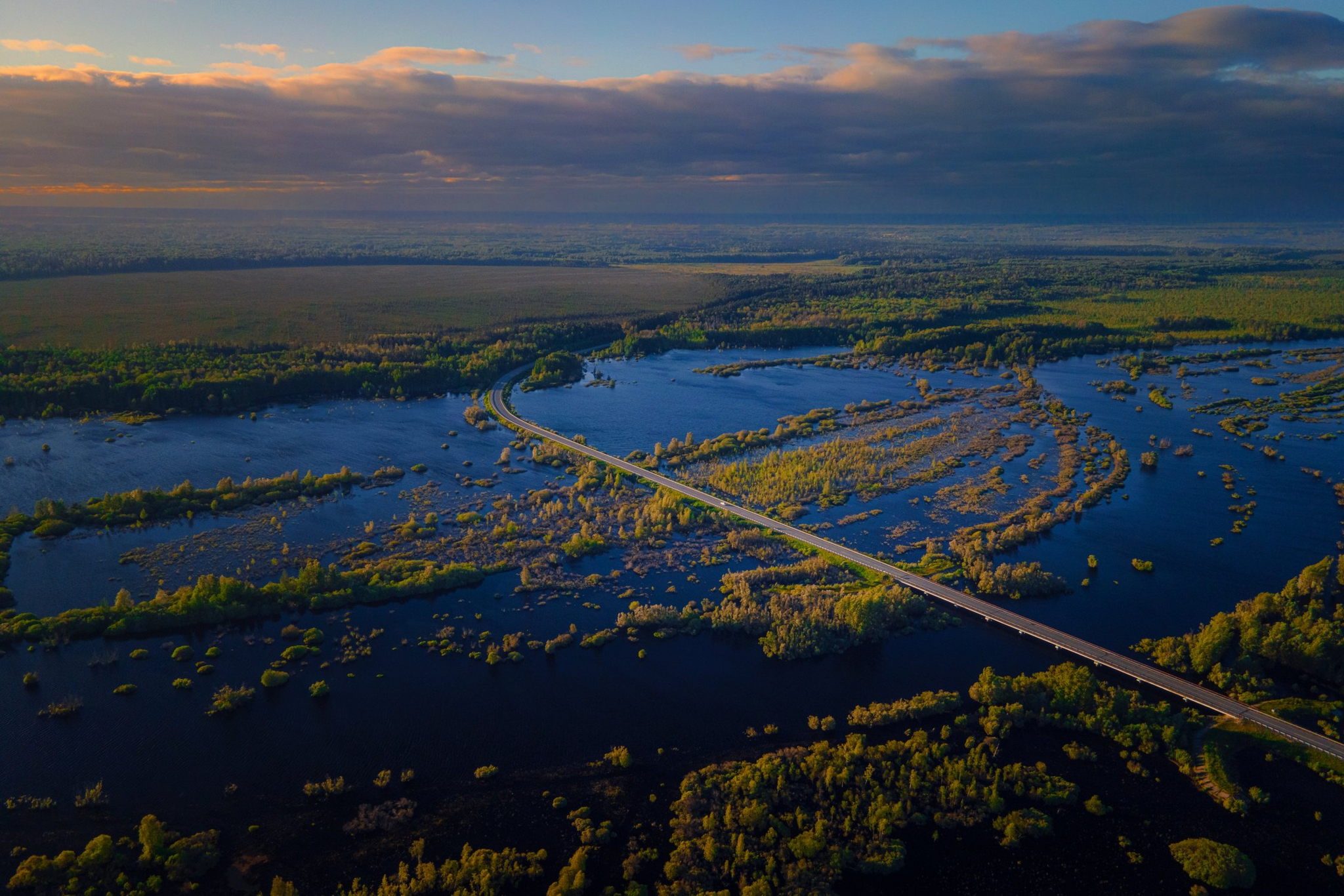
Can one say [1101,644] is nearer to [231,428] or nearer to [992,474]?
[992,474]

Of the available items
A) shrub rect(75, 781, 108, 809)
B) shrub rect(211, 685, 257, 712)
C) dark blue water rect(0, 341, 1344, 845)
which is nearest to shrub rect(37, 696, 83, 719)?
dark blue water rect(0, 341, 1344, 845)

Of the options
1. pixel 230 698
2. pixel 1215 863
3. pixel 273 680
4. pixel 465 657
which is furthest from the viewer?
pixel 465 657

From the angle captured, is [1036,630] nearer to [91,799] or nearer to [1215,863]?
[1215,863]

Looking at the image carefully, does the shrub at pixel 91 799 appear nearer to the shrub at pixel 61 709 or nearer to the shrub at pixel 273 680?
the shrub at pixel 61 709

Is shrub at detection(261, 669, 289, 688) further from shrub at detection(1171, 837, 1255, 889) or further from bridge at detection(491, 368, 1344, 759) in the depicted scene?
shrub at detection(1171, 837, 1255, 889)

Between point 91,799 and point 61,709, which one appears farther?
point 61,709

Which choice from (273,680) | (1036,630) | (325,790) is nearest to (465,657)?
(273,680)

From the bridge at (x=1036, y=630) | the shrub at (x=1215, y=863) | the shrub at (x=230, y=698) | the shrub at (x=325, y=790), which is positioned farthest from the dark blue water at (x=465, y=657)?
the shrub at (x=1215, y=863)
